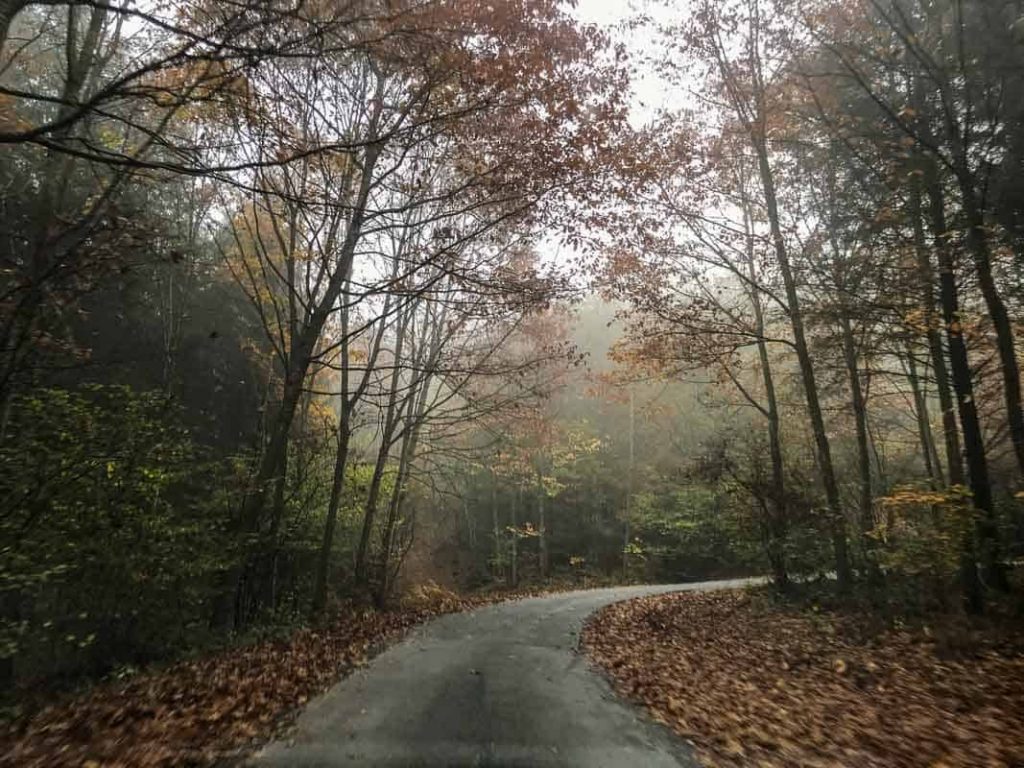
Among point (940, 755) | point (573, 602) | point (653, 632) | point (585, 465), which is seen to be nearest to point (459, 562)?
point (585, 465)

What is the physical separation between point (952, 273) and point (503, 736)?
340 inches

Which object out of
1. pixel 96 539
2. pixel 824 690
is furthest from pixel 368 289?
pixel 824 690

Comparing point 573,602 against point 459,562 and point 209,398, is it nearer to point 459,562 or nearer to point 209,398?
point 209,398

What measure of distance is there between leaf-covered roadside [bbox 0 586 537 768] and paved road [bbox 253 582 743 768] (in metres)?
0.34

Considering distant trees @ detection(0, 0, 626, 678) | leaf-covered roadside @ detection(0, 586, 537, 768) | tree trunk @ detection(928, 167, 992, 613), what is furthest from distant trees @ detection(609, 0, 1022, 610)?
leaf-covered roadside @ detection(0, 586, 537, 768)

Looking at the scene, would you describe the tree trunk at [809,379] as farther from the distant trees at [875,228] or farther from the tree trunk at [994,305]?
the tree trunk at [994,305]

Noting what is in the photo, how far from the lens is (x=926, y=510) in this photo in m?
10.4

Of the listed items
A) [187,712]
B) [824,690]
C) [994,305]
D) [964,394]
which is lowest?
[824,690]

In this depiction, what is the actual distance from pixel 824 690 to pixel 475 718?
12.8 ft

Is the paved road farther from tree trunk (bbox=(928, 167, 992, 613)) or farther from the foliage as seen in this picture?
tree trunk (bbox=(928, 167, 992, 613))

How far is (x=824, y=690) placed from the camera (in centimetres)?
629

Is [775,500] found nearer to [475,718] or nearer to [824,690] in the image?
[824,690]

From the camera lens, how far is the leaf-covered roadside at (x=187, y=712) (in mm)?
4086

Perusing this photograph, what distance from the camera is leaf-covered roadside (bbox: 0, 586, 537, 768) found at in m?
4.09
